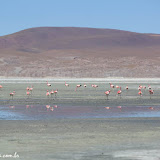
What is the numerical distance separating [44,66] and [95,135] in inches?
3403

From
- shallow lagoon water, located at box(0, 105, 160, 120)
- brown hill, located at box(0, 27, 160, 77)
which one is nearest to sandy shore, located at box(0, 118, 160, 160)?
shallow lagoon water, located at box(0, 105, 160, 120)

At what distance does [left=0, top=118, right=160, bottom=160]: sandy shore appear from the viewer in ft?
37.8

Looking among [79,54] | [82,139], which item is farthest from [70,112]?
[79,54]

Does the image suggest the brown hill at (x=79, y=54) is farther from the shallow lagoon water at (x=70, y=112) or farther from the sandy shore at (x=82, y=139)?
the sandy shore at (x=82, y=139)

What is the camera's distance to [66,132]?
15.2 m

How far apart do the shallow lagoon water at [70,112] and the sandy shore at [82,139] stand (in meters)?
1.42

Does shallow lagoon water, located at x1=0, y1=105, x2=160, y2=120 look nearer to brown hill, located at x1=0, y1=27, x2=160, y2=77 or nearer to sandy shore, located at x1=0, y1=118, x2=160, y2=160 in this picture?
sandy shore, located at x1=0, y1=118, x2=160, y2=160

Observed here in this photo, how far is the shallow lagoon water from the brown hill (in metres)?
60.8

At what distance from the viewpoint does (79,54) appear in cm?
12738

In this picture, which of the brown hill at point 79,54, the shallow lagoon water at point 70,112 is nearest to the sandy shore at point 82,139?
the shallow lagoon water at point 70,112

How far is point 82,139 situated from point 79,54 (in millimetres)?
113903

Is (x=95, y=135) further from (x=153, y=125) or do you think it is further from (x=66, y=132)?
(x=153, y=125)

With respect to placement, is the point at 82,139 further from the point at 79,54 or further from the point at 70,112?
the point at 79,54

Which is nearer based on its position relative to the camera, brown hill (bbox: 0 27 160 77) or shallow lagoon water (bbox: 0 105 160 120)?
shallow lagoon water (bbox: 0 105 160 120)
